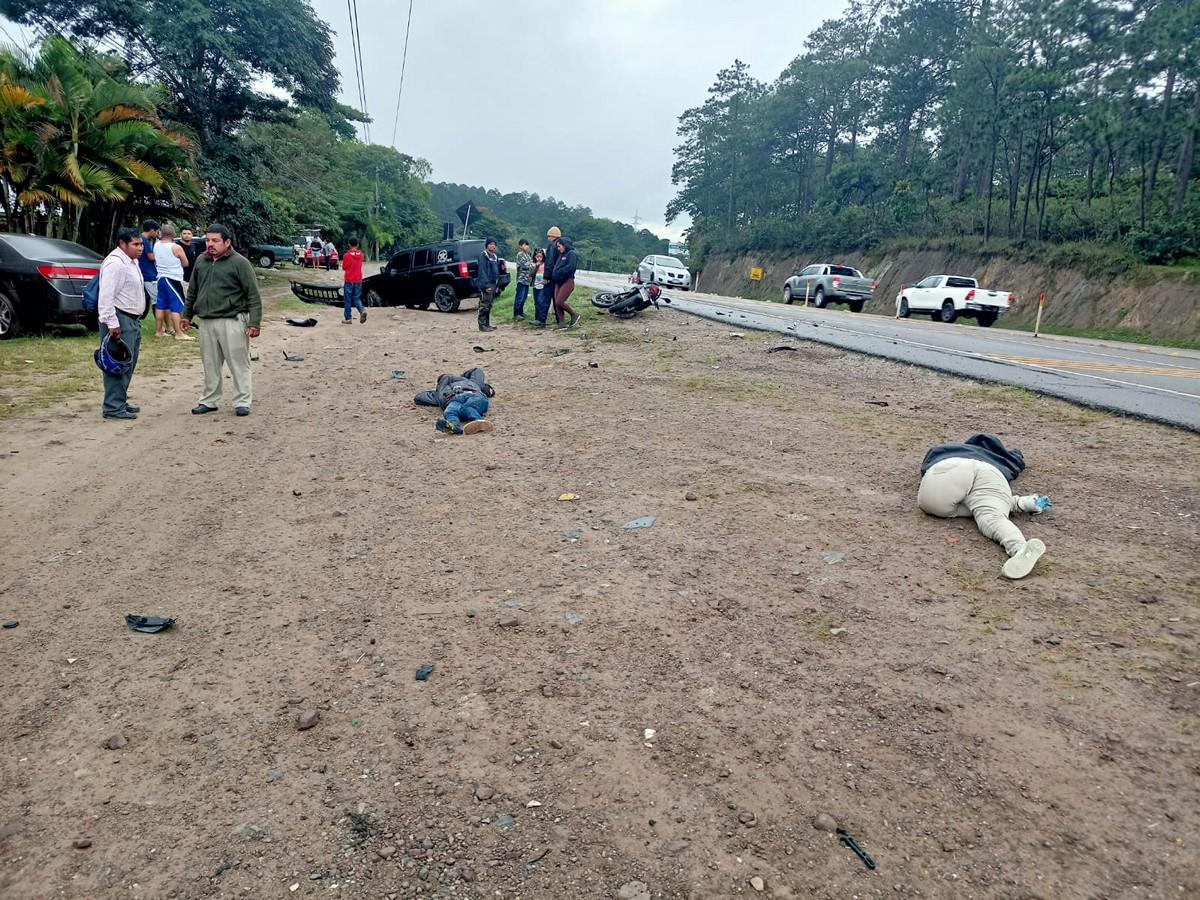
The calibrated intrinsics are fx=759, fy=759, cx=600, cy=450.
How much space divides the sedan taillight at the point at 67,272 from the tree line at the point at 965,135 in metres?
29.9

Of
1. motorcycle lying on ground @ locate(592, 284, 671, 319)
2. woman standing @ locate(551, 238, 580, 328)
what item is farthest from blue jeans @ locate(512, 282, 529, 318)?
motorcycle lying on ground @ locate(592, 284, 671, 319)

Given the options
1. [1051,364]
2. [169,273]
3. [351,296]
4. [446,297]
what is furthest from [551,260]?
[1051,364]

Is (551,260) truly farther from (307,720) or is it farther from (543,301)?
(307,720)

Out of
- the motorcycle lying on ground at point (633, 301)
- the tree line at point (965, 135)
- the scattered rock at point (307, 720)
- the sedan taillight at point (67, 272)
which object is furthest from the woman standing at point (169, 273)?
the tree line at point (965, 135)

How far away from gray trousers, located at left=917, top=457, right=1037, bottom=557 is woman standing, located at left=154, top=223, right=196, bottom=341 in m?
10.8

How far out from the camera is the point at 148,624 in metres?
3.55

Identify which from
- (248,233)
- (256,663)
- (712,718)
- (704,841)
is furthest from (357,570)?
(248,233)

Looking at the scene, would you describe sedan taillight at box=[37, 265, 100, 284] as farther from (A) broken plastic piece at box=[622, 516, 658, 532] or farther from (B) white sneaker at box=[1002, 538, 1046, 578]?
(B) white sneaker at box=[1002, 538, 1046, 578]

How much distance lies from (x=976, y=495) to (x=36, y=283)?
482 inches

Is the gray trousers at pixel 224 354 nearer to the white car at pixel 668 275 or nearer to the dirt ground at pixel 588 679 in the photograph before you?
the dirt ground at pixel 588 679

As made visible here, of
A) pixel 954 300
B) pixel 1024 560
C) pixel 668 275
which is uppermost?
pixel 668 275

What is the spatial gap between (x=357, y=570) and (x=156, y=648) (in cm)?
107

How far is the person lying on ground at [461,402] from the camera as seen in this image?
7.26 metres

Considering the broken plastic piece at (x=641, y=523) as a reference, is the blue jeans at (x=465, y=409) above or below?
above
